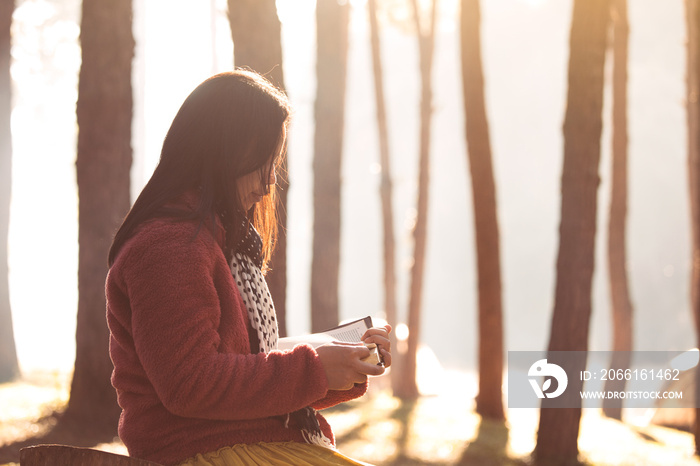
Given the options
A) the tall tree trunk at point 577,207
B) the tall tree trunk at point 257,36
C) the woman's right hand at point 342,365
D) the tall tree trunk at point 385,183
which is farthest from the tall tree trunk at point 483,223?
the woman's right hand at point 342,365

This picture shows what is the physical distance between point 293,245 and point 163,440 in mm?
77813

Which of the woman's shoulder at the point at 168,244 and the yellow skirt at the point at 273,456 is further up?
the woman's shoulder at the point at 168,244

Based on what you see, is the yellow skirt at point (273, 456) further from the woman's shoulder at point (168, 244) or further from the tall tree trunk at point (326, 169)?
the tall tree trunk at point (326, 169)

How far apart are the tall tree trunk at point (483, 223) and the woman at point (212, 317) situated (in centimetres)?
847

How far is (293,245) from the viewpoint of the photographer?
3137 inches

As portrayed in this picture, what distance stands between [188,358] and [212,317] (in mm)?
121

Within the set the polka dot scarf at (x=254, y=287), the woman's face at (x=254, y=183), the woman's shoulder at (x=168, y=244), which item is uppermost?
the woman's face at (x=254, y=183)

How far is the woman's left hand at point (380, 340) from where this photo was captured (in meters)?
2.31

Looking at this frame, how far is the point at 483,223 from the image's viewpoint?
10.6 m

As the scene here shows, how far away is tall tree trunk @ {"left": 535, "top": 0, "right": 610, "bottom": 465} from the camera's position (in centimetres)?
735

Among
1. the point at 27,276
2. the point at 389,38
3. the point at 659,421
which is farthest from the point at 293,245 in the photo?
the point at 659,421

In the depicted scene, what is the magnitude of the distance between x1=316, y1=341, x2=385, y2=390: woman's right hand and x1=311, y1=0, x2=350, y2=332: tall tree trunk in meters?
9.98

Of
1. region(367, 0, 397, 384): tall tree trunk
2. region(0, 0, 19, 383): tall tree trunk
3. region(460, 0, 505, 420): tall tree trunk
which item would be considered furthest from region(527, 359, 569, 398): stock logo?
region(367, 0, 397, 384): tall tree trunk

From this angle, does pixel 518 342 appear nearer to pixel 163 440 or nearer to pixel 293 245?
pixel 293 245
